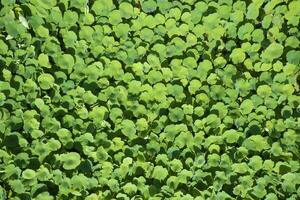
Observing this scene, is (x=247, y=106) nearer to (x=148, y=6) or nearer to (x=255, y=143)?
(x=255, y=143)

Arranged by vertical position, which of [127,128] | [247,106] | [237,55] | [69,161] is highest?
[237,55]

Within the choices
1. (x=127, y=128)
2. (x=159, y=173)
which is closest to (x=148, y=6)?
(x=127, y=128)

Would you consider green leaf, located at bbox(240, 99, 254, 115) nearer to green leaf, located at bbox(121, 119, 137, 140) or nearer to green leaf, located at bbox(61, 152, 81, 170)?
green leaf, located at bbox(121, 119, 137, 140)

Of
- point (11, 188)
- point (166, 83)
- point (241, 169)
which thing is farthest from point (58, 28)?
point (241, 169)

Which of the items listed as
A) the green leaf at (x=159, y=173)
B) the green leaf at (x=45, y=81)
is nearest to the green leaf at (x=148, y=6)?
the green leaf at (x=45, y=81)

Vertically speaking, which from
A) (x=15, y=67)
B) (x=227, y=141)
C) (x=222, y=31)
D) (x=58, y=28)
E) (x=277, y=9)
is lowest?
(x=15, y=67)

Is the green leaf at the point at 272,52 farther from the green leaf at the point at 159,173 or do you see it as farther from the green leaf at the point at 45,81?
the green leaf at the point at 45,81

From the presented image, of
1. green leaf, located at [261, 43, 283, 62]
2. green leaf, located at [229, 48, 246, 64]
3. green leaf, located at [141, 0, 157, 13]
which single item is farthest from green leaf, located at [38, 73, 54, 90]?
green leaf, located at [261, 43, 283, 62]

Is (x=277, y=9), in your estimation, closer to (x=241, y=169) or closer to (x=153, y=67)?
(x=153, y=67)
